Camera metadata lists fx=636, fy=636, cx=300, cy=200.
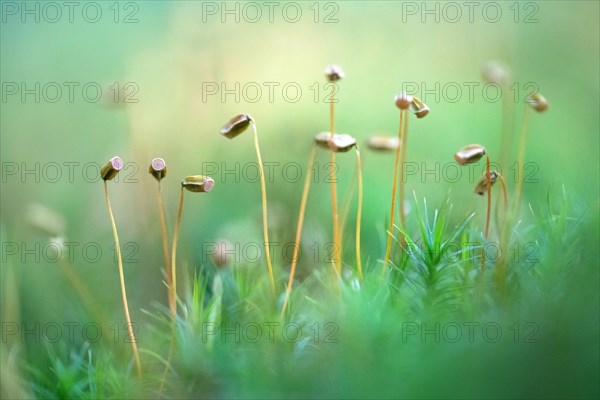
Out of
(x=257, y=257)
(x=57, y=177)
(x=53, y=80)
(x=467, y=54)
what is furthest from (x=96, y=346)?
(x=467, y=54)

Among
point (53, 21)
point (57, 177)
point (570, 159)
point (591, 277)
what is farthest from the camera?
point (53, 21)

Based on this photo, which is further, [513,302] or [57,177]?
[57,177]

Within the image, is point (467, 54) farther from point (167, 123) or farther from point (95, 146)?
point (95, 146)

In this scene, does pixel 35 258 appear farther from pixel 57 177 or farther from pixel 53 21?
pixel 53 21

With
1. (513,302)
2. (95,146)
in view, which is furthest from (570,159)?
(95,146)

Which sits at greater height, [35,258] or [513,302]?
[513,302]

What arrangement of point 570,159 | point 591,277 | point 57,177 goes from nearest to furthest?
1. point 591,277
2. point 570,159
3. point 57,177

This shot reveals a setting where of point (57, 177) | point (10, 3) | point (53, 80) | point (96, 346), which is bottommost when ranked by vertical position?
point (96, 346)
